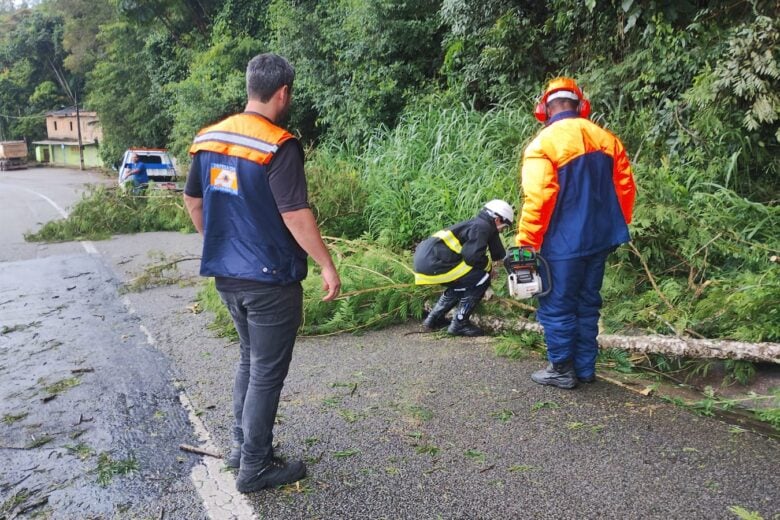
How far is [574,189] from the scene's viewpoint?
13.0 feet

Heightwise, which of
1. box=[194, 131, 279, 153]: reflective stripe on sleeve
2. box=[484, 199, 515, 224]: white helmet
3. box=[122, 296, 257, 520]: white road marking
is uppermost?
box=[194, 131, 279, 153]: reflective stripe on sleeve

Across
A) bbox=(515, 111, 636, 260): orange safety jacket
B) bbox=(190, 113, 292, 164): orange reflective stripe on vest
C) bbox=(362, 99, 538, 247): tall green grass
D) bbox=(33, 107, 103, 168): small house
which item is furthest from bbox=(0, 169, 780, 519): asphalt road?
bbox=(33, 107, 103, 168): small house

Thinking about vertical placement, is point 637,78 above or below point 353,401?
above

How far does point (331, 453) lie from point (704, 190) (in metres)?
4.80

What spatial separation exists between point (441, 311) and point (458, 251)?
2.05 ft

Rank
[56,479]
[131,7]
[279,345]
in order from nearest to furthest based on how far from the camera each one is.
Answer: [279,345]
[56,479]
[131,7]

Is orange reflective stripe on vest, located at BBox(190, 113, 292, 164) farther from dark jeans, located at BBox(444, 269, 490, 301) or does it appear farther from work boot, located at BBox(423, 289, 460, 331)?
work boot, located at BBox(423, 289, 460, 331)

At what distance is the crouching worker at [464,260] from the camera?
17.2 feet

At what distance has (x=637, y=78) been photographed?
812 centimetres

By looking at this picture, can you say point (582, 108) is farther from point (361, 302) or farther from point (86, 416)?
point (86, 416)

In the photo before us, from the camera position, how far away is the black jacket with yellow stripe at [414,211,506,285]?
522cm

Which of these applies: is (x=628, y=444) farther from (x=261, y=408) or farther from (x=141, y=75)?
(x=141, y=75)

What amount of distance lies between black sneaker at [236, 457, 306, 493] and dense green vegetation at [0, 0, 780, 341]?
9.73ft

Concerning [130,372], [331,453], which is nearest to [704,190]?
[331,453]
